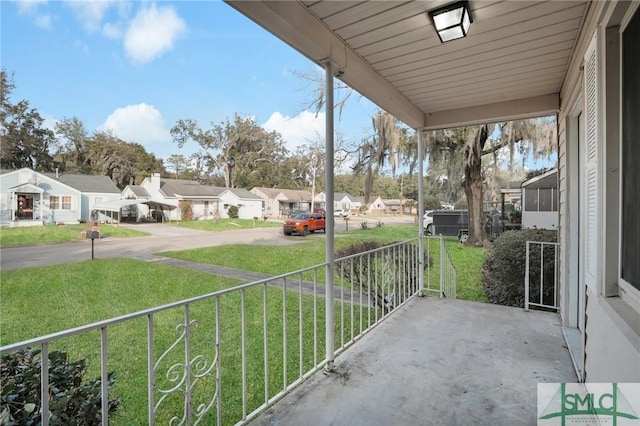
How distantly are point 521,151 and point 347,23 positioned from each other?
19.7 feet

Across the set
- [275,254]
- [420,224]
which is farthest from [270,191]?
[420,224]

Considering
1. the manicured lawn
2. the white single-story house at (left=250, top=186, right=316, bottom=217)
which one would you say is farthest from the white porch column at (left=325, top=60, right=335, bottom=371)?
the white single-story house at (left=250, top=186, right=316, bottom=217)

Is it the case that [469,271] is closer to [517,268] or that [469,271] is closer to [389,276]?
[517,268]

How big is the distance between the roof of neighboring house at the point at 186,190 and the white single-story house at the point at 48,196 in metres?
2.64

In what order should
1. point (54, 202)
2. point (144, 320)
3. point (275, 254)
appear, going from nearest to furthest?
1. point (144, 320)
2. point (275, 254)
3. point (54, 202)

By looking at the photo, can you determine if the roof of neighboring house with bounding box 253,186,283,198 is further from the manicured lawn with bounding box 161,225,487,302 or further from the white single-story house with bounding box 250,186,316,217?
the manicured lawn with bounding box 161,225,487,302

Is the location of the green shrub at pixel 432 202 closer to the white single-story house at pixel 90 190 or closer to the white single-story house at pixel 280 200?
the white single-story house at pixel 280 200

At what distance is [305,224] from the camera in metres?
13.4

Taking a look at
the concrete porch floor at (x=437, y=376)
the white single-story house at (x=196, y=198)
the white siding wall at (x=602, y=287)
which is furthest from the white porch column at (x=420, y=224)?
the white single-story house at (x=196, y=198)

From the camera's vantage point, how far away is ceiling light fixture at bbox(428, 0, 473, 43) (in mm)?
1562

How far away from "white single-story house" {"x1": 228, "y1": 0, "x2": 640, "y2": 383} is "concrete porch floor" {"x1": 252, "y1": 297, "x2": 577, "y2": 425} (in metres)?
0.27

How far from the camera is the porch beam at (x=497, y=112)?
9.70ft

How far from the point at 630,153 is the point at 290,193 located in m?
19.5

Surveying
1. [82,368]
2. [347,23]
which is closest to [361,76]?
[347,23]
